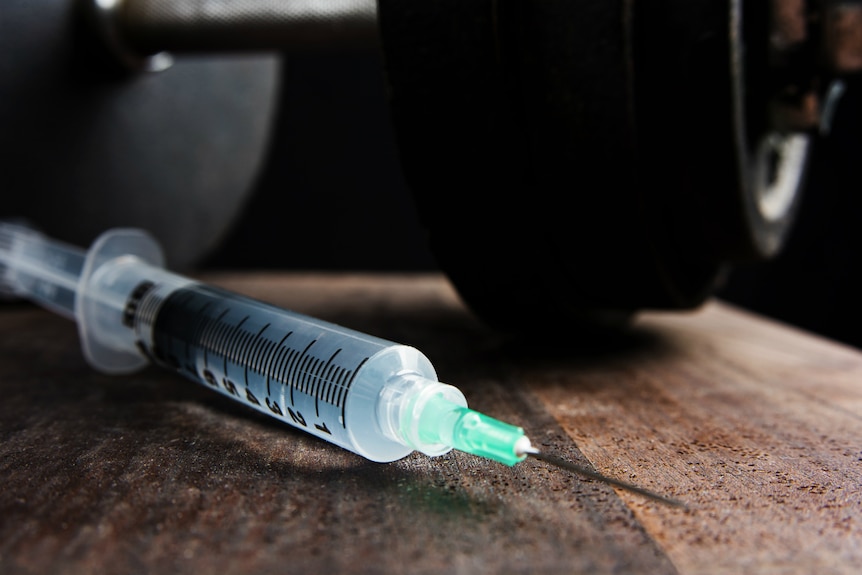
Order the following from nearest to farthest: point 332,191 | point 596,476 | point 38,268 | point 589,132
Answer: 1. point 596,476
2. point 589,132
3. point 38,268
4. point 332,191

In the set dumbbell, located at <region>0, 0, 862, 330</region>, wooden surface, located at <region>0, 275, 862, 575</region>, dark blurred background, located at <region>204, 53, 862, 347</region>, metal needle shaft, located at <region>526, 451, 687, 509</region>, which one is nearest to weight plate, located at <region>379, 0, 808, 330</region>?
dumbbell, located at <region>0, 0, 862, 330</region>

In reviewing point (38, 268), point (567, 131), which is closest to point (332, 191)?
point (38, 268)

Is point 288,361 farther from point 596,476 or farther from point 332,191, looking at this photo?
point 332,191

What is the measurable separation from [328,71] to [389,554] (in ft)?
4.86

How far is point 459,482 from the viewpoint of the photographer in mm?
387

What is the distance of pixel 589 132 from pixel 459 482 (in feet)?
0.97

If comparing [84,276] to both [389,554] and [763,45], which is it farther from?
[763,45]

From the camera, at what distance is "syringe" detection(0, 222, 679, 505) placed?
364 millimetres

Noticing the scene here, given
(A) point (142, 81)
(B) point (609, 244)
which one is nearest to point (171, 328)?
(B) point (609, 244)

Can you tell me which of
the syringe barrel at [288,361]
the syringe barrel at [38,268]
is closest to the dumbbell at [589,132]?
the syringe barrel at [288,361]

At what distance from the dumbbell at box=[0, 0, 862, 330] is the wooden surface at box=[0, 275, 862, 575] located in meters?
0.09

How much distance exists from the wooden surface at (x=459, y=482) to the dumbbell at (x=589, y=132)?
0.30ft

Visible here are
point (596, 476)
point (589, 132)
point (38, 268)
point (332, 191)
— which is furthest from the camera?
point (332, 191)

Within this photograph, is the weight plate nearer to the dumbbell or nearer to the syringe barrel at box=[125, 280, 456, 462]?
the dumbbell
